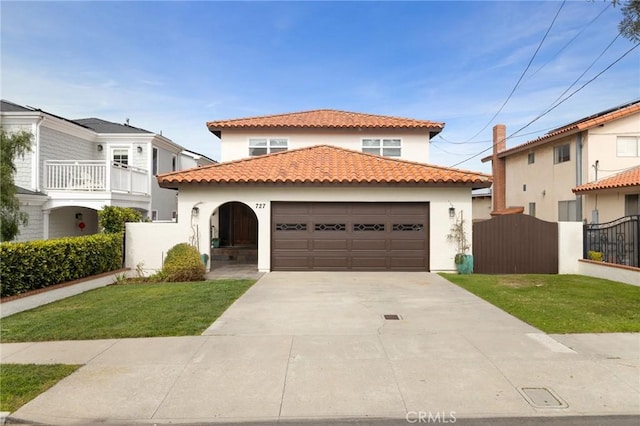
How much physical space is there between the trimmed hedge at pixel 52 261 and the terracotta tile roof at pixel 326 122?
783 centimetres

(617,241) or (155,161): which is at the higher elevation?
(155,161)

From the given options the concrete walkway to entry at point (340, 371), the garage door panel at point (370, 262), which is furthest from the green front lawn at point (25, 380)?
the garage door panel at point (370, 262)

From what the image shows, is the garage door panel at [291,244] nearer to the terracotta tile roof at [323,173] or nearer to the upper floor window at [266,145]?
the terracotta tile roof at [323,173]

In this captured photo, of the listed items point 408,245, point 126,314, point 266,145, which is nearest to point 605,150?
point 408,245

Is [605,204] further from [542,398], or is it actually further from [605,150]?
[542,398]

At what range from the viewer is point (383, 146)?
1880 cm

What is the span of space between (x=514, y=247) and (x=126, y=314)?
38.7 ft

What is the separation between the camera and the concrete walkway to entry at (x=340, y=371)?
403cm

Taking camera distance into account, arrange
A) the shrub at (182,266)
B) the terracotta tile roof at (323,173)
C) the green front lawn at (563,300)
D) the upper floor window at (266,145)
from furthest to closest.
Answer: the upper floor window at (266,145) → the terracotta tile roof at (323,173) → the shrub at (182,266) → the green front lawn at (563,300)

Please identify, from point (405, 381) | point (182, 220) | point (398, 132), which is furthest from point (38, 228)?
point (405, 381)

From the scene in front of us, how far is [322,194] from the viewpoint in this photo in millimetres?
13383

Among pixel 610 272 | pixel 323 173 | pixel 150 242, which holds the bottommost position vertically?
pixel 610 272

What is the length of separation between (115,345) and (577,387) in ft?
20.4

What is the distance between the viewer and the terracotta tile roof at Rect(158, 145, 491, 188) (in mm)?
12977
